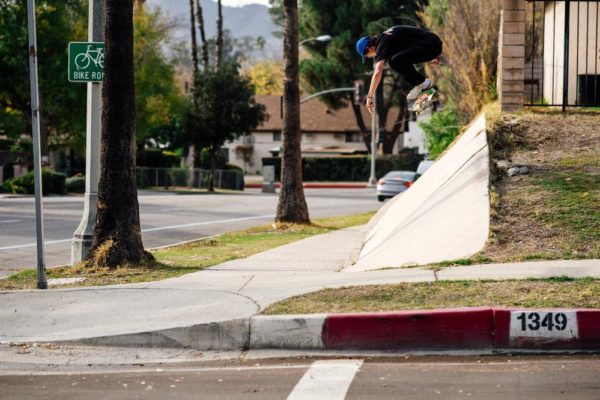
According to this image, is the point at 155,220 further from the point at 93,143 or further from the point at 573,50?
the point at 573,50

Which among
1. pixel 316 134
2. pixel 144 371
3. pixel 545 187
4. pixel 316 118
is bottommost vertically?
pixel 144 371

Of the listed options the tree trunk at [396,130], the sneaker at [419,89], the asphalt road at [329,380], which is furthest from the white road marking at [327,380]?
the tree trunk at [396,130]

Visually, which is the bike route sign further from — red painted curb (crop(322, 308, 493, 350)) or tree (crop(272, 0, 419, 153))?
tree (crop(272, 0, 419, 153))

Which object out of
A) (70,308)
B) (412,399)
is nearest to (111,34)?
(70,308)

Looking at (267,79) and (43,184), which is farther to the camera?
(267,79)

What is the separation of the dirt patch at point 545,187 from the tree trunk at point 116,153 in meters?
4.74

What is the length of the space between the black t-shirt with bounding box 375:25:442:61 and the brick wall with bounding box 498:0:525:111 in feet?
12.5

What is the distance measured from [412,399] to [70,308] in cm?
459

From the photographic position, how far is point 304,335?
300 inches

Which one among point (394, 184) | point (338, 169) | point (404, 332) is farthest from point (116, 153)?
point (338, 169)

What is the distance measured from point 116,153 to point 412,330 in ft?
19.6

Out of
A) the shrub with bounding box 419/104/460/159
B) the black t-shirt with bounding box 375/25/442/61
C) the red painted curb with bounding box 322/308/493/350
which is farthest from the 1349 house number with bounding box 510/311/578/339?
the shrub with bounding box 419/104/460/159

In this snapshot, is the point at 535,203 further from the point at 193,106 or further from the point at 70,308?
the point at 193,106

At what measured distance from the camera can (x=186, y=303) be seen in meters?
9.06
